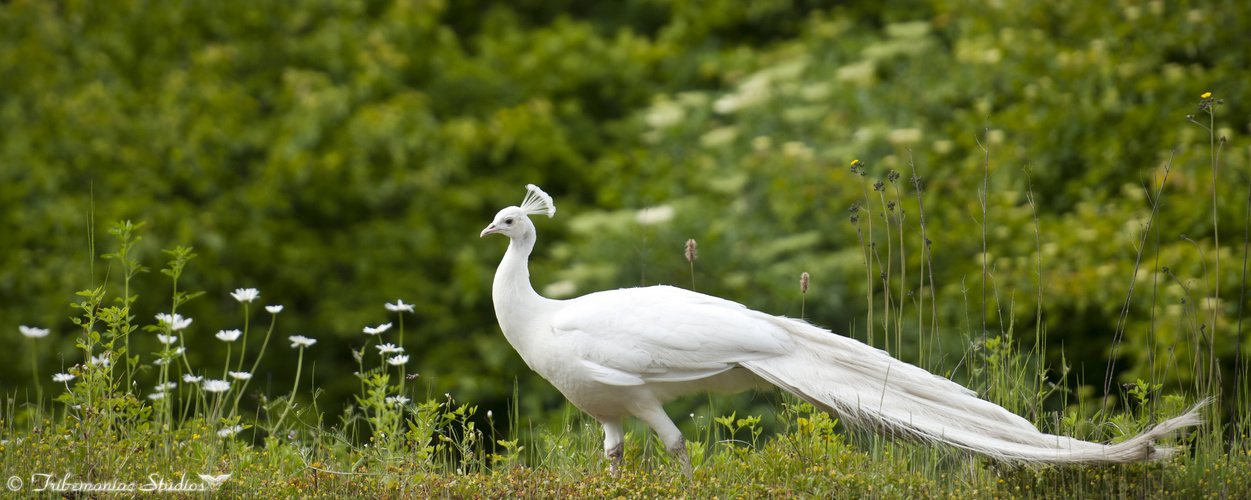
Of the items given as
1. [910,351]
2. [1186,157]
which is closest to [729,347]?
[910,351]

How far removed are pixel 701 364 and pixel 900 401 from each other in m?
0.76

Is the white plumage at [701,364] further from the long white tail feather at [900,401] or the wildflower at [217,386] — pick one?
the wildflower at [217,386]

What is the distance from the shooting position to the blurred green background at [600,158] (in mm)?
7418

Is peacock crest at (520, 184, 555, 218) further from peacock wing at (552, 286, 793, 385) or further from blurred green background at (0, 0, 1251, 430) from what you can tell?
blurred green background at (0, 0, 1251, 430)

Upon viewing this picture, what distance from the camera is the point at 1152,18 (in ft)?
24.9

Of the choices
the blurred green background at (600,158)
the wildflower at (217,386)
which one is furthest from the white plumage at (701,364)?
the blurred green background at (600,158)

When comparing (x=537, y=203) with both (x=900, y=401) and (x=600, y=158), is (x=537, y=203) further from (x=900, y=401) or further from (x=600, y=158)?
(x=600, y=158)

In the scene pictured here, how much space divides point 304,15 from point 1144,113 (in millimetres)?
8185

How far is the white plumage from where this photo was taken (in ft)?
12.0

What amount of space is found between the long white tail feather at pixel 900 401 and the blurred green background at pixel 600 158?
2.40 m

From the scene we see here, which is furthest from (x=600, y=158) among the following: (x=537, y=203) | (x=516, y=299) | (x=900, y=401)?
(x=900, y=401)

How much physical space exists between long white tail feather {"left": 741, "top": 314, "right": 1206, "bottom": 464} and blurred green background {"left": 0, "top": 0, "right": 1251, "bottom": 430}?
2.40 metres

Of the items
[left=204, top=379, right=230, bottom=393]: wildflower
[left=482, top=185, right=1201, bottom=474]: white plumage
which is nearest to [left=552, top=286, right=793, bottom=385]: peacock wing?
[left=482, top=185, right=1201, bottom=474]: white plumage

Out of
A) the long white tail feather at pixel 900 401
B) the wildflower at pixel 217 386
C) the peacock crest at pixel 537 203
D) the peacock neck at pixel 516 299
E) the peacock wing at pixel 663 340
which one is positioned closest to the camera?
the long white tail feather at pixel 900 401
